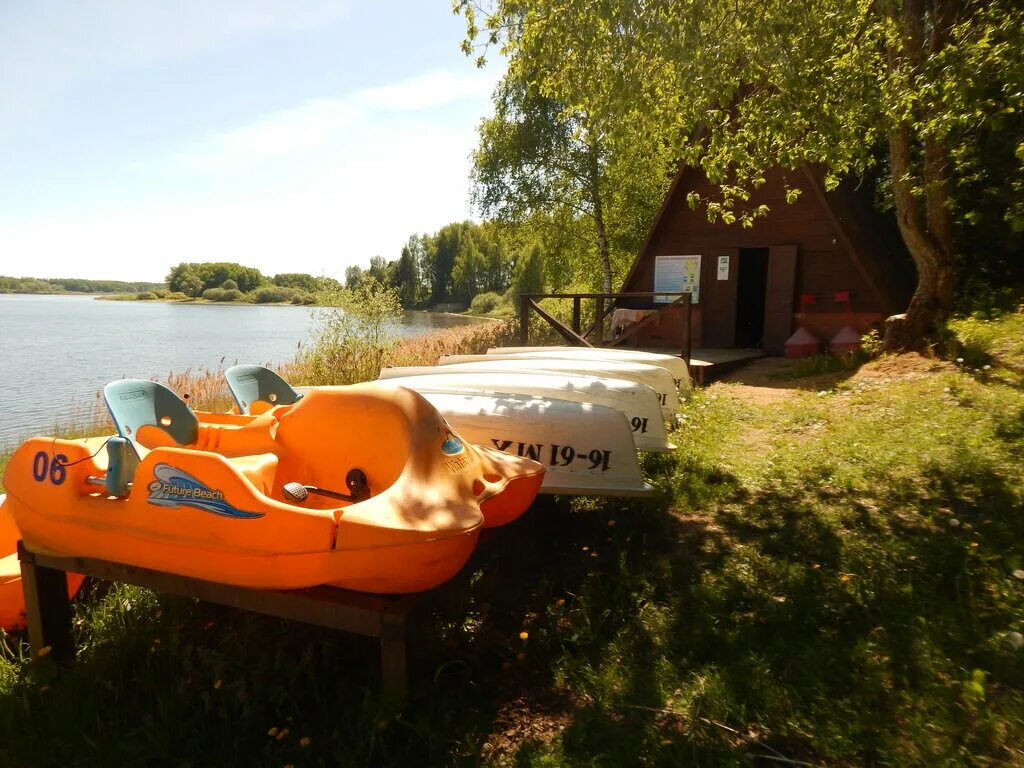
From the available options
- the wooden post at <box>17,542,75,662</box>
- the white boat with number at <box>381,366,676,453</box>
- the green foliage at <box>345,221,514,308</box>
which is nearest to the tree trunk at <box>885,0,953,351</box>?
the white boat with number at <box>381,366,676,453</box>

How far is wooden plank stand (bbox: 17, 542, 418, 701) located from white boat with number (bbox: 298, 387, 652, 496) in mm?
1945

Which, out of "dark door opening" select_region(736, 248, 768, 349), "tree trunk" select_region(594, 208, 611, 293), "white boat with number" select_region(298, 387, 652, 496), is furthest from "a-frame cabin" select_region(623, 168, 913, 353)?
"white boat with number" select_region(298, 387, 652, 496)

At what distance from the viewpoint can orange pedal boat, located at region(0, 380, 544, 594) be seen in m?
2.78

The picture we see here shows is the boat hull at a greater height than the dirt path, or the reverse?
the boat hull

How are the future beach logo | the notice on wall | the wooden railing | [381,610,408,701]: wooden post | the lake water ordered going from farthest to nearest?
the notice on wall
the lake water
the wooden railing
the future beach logo
[381,610,408,701]: wooden post

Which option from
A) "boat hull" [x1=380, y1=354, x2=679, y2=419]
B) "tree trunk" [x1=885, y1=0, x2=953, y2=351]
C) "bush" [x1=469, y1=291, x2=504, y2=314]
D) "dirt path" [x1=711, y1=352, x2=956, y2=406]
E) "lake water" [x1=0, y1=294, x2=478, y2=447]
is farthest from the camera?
"bush" [x1=469, y1=291, x2=504, y2=314]

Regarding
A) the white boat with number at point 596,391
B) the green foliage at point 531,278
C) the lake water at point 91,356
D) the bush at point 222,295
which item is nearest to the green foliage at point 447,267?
the bush at point 222,295

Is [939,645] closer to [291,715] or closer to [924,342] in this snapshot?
[291,715]

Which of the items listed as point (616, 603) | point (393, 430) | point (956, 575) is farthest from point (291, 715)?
point (956, 575)

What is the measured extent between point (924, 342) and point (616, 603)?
719 centimetres

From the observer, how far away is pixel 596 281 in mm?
22188

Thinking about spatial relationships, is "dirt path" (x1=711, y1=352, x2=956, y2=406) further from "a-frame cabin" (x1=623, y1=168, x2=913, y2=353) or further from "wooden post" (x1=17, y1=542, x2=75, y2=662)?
"wooden post" (x1=17, y1=542, x2=75, y2=662)

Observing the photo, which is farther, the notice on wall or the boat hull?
the notice on wall

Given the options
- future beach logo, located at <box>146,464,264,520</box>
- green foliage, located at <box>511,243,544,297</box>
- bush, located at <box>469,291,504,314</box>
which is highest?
green foliage, located at <box>511,243,544,297</box>
